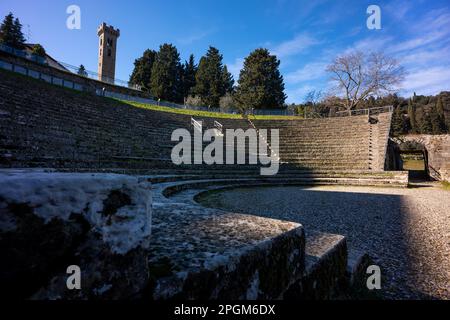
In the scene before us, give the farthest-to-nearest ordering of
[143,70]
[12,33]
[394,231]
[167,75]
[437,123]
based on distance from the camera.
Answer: [143,70] → [437,123] → [167,75] → [12,33] → [394,231]

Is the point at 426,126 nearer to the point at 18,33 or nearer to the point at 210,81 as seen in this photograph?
the point at 210,81

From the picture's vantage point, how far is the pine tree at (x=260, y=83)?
42.0 m

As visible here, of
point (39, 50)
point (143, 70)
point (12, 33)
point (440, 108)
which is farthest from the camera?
point (143, 70)

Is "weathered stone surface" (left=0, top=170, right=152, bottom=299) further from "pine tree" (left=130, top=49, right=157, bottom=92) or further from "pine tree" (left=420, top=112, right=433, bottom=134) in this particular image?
"pine tree" (left=420, top=112, right=433, bottom=134)

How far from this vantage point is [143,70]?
170ft

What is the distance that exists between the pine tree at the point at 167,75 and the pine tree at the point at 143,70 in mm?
2767

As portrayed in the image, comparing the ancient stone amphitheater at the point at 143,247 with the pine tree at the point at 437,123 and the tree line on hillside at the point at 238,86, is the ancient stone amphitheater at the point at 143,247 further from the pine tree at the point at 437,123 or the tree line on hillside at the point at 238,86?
the pine tree at the point at 437,123

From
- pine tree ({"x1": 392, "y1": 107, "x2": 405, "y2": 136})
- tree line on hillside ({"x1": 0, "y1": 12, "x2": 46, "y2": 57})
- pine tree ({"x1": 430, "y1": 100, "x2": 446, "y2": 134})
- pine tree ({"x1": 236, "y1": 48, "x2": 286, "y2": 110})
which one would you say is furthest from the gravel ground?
pine tree ({"x1": 430, "y1": 100, "x2": 446, "y2": 134})

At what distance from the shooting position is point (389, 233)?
4422 millimetres

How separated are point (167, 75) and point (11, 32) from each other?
990 inches

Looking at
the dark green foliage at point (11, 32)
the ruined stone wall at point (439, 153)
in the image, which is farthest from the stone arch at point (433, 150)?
the dark green foliage at point (11, 32)

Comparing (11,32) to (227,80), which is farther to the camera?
(227,80)

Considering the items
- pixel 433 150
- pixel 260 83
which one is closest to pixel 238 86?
pixel 260 83

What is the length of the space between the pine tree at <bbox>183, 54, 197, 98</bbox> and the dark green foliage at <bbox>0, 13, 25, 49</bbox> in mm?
27421
